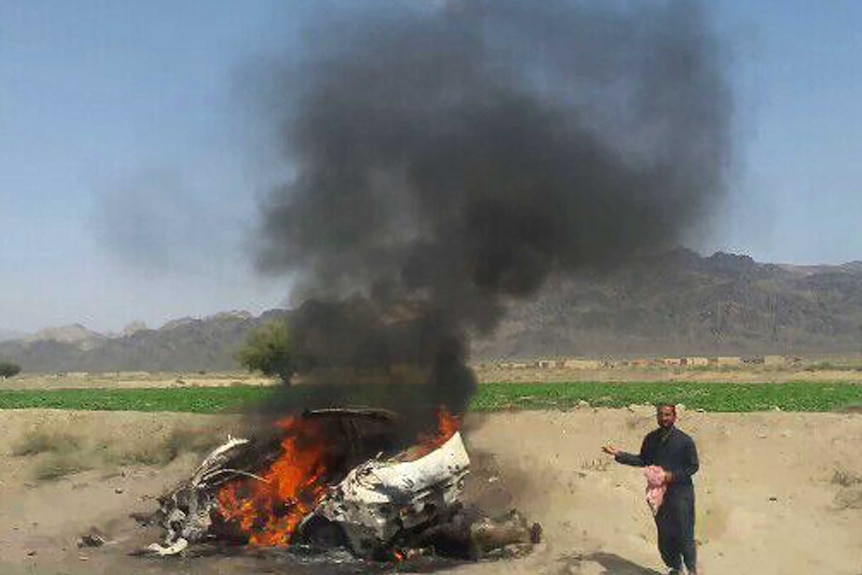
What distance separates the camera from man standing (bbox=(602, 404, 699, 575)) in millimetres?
9266

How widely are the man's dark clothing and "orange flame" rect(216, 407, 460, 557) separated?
3.40 metres

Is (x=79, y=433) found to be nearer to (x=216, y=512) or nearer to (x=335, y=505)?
(x=216, y=512)

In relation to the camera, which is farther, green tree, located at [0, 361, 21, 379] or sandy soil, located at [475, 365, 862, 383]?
green tree, located at [0, 361, 21, 379]

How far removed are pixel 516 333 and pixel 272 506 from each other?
137 meters

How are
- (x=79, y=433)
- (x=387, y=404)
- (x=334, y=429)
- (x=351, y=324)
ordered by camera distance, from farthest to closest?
(x=79, y=433), (x=351, y=324), (x=387, y=404), (x=334, y=429)

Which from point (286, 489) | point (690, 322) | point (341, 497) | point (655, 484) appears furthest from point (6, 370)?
point (655, 484)

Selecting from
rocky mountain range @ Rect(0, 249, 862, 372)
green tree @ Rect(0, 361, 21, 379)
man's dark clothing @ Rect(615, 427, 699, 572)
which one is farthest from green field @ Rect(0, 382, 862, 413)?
rocky mountain range @ Rect(0, 249, 862, 372)

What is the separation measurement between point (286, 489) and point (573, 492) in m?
4.27

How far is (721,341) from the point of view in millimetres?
139500

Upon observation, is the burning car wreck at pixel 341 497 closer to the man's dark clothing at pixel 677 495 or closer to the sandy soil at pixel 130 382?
the man's dark clothing at pixel 677 495

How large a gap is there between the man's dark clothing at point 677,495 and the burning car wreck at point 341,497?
2.53m

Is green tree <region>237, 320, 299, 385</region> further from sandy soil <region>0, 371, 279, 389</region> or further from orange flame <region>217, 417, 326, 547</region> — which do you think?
orange flame <region>217, 417, 326, 547</region>

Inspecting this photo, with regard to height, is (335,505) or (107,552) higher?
→ (335,505)

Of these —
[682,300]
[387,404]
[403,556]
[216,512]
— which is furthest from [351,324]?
[682,300]
